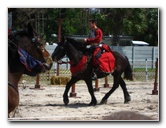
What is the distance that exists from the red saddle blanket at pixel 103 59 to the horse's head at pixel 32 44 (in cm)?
171

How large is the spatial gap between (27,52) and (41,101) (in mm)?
2159

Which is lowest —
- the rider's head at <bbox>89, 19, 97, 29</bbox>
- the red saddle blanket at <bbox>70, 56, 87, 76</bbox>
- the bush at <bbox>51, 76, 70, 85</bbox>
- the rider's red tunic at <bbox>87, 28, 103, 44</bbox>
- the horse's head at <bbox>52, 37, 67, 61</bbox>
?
the bush at <bbox>51, 76, 70, 85</bbox>

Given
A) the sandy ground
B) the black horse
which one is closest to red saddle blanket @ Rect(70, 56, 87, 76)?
the black horse

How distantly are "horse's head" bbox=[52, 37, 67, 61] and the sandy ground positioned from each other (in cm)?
58

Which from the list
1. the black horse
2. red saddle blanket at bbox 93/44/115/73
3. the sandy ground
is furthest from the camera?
red saddle blanket at bbox 93/44/115/73

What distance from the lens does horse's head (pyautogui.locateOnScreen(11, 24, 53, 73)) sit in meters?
2.93

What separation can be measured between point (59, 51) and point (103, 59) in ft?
2.16

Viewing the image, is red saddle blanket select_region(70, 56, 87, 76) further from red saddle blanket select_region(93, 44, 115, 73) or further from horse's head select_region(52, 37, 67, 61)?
horse's head select_region(52, 37, 67, 61)

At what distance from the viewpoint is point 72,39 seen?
4375 mm

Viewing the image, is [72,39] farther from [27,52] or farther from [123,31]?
[27,52]

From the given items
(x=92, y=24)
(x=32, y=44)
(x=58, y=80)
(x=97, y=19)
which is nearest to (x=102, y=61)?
(x=58, y=80)
